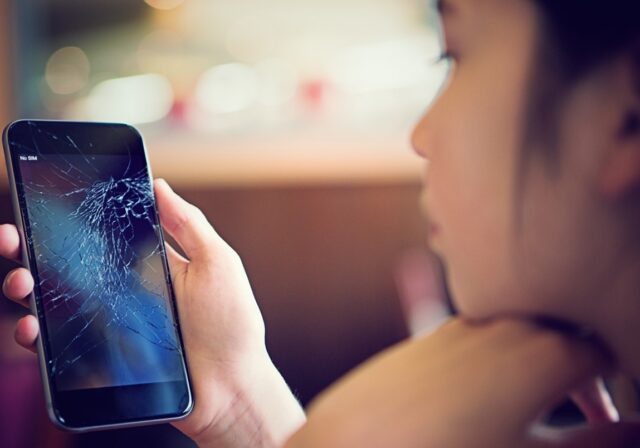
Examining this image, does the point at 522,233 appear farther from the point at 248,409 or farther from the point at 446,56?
the point at 248,409

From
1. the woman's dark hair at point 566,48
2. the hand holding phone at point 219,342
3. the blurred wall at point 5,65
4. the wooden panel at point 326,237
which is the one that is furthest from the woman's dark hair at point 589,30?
the blurred wall at point 5,65

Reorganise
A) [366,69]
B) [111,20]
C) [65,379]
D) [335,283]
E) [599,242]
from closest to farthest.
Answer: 1. [599,242]
2. [65,379]
3. [335,283]
4. [111,20]
5. [366,69]

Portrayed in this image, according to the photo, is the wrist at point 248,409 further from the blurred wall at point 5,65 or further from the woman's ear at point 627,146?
the blurred wall at point 5,65

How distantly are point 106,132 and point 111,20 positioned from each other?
3.93 feet

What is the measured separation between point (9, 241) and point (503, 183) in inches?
9.8

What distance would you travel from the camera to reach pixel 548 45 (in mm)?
344

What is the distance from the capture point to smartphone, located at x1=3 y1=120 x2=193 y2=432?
45cm

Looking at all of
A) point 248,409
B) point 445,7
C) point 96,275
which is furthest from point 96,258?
point 445,7

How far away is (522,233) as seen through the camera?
0.35 metres

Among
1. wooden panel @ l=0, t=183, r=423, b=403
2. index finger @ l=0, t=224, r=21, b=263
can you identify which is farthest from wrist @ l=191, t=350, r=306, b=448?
wooden panel @ l=0, t=183, r=423, b=403

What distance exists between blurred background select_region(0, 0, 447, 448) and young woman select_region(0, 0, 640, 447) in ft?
3.37

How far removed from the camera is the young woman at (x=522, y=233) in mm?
337

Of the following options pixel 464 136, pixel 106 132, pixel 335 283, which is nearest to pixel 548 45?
pixel 464 136

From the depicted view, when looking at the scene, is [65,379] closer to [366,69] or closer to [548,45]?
[548,45]
